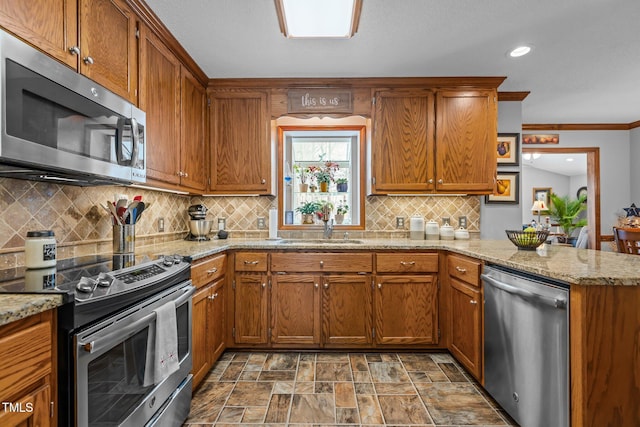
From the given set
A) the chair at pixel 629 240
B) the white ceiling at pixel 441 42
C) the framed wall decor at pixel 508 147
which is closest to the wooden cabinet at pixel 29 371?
the white ceiling at pixel 441 42

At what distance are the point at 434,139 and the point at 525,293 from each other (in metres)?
1.75

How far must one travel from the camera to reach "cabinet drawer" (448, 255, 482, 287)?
212 centimetres

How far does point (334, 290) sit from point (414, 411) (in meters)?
1.02

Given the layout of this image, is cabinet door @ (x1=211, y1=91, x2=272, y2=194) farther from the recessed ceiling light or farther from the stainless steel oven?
the recessed ceiling light

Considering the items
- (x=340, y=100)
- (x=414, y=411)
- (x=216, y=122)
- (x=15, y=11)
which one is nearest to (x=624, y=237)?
(x=414, y=411)

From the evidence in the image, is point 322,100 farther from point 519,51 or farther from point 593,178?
point 593,178

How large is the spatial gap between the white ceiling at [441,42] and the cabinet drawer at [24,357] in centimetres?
187

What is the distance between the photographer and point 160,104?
2.21 meters

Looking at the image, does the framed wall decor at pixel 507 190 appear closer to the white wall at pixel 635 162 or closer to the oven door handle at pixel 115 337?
the white wall at pixel 635 162

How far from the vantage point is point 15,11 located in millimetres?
1156

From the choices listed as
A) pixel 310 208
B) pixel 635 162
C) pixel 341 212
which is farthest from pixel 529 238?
pixel 635 162

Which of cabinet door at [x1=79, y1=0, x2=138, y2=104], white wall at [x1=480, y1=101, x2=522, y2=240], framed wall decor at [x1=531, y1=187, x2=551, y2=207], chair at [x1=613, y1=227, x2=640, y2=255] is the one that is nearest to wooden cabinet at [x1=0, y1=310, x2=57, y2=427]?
cabinet door at [x1=79, y1=0, x2=138, y2=104]

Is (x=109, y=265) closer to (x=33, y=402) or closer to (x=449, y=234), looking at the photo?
(x=33, y=402)

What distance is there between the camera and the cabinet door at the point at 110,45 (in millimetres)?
1506
